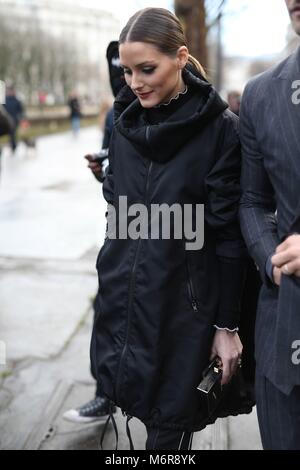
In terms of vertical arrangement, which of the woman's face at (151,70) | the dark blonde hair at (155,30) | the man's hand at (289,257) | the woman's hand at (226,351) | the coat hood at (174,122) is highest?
the dark blonde hair at (155,30)

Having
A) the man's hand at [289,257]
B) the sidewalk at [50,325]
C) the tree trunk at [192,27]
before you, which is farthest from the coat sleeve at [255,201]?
the tree trunk at [192,27]

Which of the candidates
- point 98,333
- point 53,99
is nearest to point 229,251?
point 98,333

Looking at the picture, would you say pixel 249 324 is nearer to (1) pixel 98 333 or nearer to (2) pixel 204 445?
(1) pixel 98 333

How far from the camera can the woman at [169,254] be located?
1764 mm

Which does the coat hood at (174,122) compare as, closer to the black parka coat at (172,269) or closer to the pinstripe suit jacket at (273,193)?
the black parka coat at (172,269)

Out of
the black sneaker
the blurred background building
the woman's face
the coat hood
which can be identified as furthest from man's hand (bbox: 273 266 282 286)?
the blurred background building

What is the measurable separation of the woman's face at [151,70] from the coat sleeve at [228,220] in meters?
0.21

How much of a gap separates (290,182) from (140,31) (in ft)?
2.16

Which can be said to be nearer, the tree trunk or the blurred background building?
the tree trunk

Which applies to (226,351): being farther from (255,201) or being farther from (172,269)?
(255,201)

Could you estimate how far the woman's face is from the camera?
172cm

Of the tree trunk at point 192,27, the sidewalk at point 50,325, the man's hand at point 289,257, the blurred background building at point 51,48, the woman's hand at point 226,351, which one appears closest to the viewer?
the man's hand at point 289,257

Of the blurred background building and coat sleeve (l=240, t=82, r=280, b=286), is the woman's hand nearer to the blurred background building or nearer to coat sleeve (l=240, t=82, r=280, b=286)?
coat sleeve (l=240, t=82, r=280, b=286)

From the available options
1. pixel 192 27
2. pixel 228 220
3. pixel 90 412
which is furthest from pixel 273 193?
pixel 192 27
